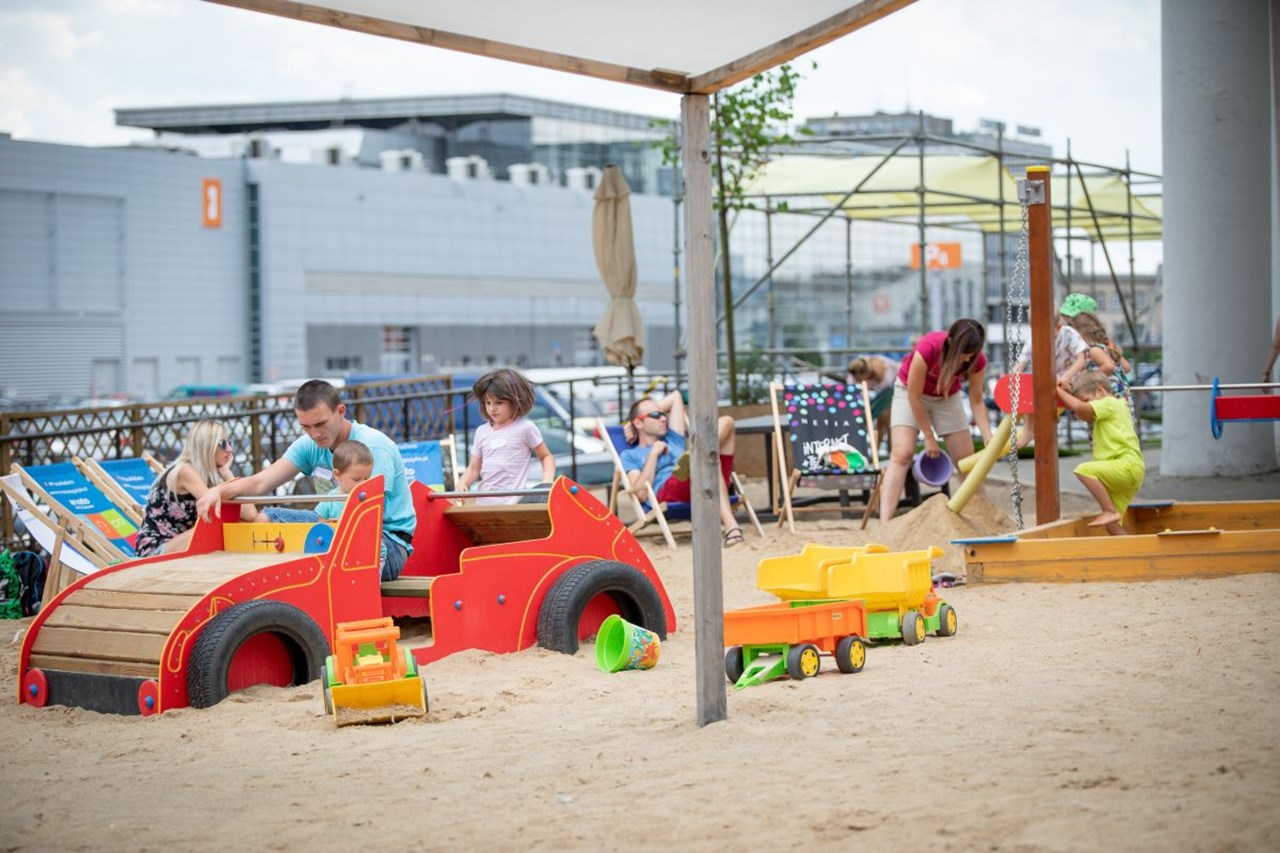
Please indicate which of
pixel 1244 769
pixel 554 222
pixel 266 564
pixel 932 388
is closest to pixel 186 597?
pixel 266 564

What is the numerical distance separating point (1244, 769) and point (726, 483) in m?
6.36

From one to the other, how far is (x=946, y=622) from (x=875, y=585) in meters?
0.35

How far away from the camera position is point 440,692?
4.77 m

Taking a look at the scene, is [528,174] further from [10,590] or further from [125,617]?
[125,617]

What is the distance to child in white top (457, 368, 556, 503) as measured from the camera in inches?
287

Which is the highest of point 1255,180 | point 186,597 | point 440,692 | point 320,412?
point 1255,180

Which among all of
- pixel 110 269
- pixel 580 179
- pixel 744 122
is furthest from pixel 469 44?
pixel 580 179

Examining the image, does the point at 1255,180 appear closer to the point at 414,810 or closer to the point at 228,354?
the point at 414,810

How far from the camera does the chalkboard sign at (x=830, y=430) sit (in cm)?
963

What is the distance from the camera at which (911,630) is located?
17.2ft

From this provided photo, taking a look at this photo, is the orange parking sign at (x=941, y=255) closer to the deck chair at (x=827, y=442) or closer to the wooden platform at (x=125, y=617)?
the deck chair at (x=827, y=442)

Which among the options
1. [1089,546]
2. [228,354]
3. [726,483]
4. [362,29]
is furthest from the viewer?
[228,354]

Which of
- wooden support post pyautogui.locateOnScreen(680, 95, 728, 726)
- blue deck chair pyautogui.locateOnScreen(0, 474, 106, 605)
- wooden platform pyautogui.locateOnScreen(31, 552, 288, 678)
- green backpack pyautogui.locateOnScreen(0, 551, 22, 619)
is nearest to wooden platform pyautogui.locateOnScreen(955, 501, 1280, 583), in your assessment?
wooden support post pyautogui.locateOnScreen(680, 95, 728, 726)

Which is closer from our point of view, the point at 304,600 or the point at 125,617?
the point at 125,617
